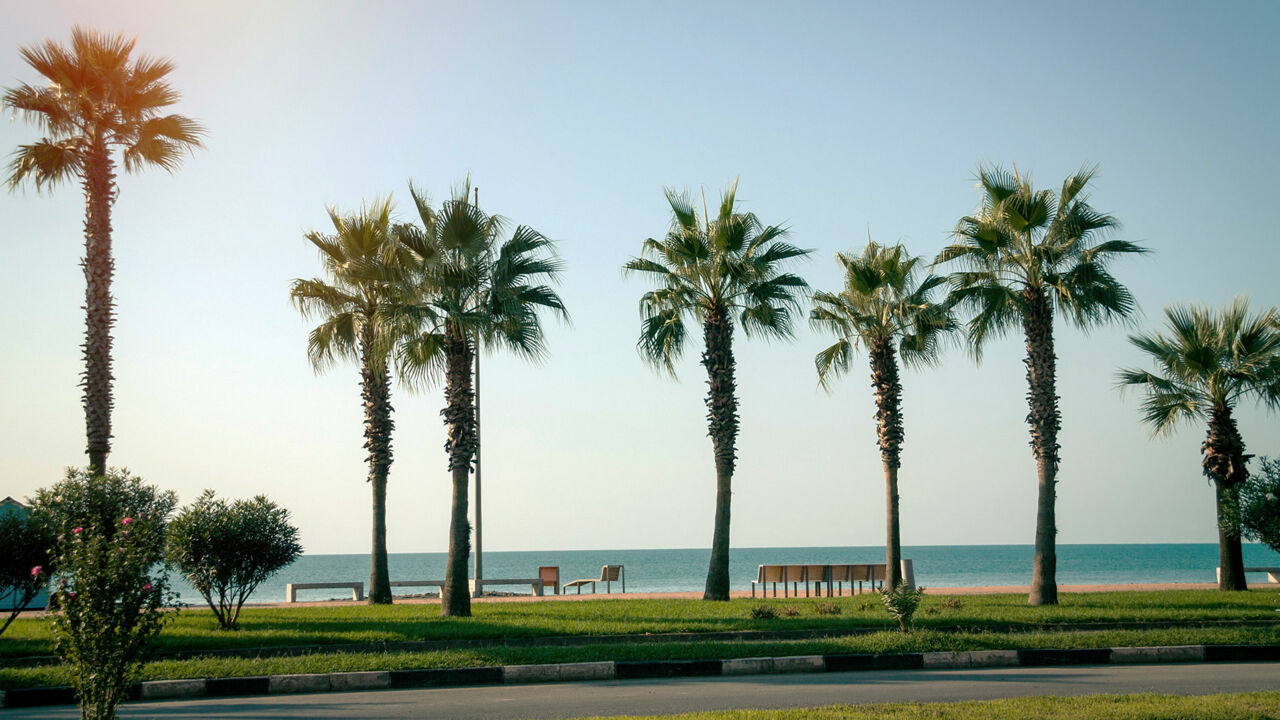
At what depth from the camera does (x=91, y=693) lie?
7.81 m

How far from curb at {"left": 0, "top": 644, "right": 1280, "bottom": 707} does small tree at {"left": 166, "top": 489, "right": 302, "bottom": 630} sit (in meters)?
5.66

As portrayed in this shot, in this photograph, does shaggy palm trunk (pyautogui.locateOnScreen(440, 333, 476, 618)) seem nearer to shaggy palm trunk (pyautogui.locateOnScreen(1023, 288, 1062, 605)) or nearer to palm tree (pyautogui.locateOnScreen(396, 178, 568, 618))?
palm tree (pyautogui.locateOnScreen(396, 178, 568, 618))

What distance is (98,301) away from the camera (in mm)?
20547

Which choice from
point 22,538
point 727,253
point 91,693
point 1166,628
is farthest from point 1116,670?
point 22,538

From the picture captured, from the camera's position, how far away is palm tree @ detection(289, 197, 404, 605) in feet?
74.8

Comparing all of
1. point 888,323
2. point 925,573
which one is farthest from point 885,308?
point 925,573

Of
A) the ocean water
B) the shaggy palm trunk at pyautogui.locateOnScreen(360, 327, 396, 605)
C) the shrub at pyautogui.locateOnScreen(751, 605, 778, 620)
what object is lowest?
the ocean water

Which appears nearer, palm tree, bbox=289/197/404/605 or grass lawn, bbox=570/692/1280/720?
grass lawn, bbox=570/692/1280/720

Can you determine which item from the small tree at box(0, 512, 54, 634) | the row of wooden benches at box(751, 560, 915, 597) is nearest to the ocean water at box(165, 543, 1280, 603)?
the row of wooden benches at box(751, 560, 915, 597)

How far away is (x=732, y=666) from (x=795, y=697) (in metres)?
2.33

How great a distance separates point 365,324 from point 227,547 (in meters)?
7.59

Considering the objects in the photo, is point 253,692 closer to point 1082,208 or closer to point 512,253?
point 512,253

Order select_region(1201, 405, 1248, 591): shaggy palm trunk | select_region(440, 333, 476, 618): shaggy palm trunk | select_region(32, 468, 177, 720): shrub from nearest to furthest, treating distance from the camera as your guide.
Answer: select_region(32, 468, 177, 720): shrub < select_region(440, 333, 476, 618): shaggy palm trunk < select_region(1201, 405, 1248, 591): shaggy palm trunk

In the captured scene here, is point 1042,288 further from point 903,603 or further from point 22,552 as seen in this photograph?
point 22,552
